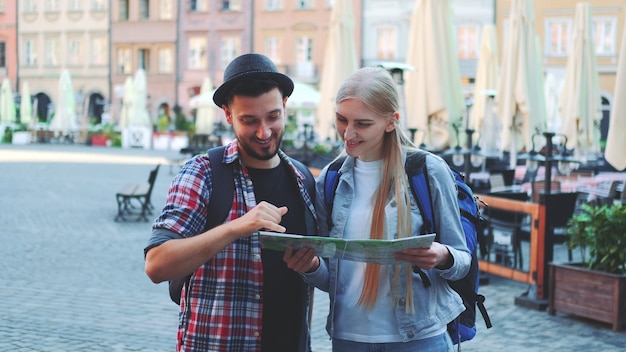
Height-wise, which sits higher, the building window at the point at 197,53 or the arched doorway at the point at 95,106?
the building window at the point at 197,53

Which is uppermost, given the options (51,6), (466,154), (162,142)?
(51,6)

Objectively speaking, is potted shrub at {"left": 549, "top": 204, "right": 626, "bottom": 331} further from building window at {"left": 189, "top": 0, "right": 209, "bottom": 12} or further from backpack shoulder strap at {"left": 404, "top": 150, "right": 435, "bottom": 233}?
building window at {"left": 189, "top": 0, "right": 209, "bottom": 12}

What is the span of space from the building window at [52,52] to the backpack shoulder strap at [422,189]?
5410 centimetres

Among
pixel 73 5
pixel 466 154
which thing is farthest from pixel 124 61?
pixel 466 154

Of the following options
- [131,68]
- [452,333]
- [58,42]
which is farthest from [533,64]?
[58,42]

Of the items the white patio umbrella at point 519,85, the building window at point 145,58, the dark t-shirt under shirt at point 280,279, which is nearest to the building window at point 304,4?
the building window at point 145,58

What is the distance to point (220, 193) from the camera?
2572 mm

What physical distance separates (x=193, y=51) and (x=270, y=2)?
16.9 ft

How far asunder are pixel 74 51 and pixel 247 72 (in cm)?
5327

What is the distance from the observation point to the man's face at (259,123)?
2.57m

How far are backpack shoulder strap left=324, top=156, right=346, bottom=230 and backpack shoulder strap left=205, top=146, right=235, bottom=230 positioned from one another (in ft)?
1.20

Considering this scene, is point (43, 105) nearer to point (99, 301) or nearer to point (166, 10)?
point (166, 10)

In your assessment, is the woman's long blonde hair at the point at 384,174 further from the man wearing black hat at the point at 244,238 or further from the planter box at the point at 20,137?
the planter box at the point at 20,137

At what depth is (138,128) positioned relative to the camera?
1575 inches
